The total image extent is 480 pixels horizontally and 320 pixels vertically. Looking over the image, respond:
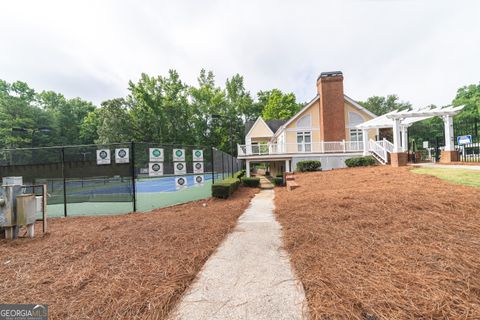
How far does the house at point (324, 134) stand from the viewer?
58.9 ft

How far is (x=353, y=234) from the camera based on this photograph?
364cm

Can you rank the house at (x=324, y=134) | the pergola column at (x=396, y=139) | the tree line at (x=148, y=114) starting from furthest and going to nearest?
the tree line at (x=148, y=114) < the house at (x=324, y=134) < the pergola column at (x=396, y=139)

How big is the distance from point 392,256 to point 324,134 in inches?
739

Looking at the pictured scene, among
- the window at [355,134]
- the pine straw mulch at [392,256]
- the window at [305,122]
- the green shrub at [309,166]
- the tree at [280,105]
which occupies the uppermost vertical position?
the tree at [280,105]

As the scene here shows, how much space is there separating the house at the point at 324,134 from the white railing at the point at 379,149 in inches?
23.9

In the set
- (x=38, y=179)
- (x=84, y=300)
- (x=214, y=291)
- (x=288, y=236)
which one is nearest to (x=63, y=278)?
(x=84, y=300)

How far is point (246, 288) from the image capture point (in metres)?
2.48

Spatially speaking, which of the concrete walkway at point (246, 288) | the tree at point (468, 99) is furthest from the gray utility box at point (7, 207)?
the tree at point (468, 99)

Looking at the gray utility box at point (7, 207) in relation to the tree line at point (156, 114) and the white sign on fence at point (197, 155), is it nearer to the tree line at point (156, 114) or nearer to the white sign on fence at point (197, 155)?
the white sign on fence at point (197, 155)

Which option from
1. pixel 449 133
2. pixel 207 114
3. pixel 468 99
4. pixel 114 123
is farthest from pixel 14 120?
pixel 468 99

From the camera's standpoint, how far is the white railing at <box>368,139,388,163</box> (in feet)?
46.9

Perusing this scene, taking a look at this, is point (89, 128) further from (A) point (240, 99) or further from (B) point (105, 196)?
(B) point (105, 196)

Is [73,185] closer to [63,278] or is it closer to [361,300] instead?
[63,278]

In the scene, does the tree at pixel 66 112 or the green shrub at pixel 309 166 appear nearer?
the green shrub at pixel 309 166
